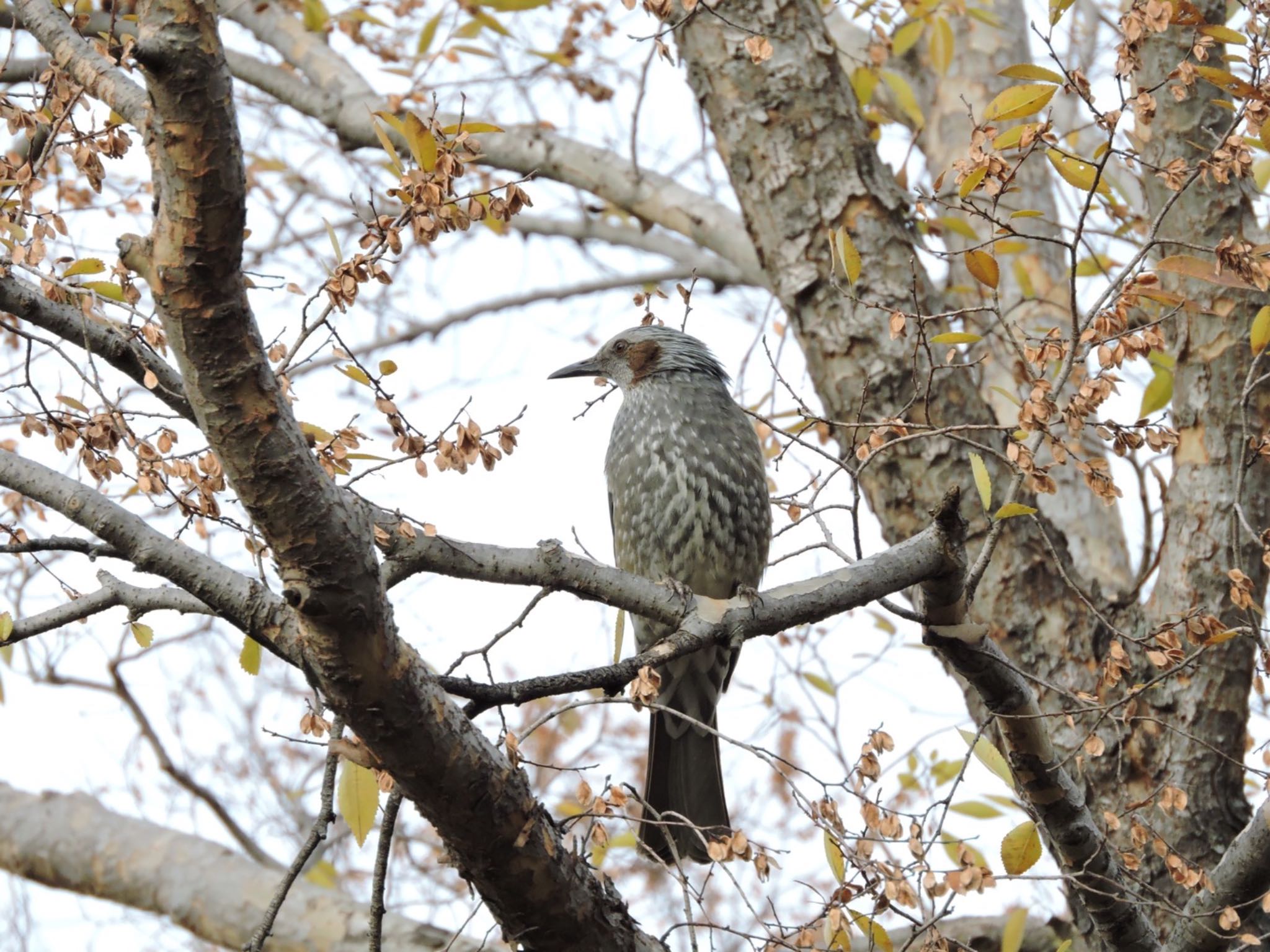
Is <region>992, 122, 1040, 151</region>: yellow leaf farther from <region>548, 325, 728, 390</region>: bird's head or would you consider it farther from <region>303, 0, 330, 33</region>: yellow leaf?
<region>303, 0, 330, 33</region>: yellow leaf

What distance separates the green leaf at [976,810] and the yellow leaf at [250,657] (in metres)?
2.34

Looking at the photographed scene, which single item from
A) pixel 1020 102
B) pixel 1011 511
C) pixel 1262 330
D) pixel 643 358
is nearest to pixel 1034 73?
pixel 1020 102

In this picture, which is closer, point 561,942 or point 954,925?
point 561,942

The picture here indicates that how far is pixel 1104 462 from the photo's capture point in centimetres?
247

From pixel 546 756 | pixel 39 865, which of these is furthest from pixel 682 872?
pixel 546 756

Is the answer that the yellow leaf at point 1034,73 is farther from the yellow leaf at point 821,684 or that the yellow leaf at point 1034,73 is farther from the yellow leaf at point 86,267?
the yellow leaf at point 821,684

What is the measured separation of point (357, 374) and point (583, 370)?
99.7 inches

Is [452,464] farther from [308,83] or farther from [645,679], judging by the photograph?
[308,83]

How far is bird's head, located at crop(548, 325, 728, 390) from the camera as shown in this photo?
4.50 meters

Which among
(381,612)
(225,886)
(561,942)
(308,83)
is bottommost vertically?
(561,942)

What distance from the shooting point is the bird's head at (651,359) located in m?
4.50

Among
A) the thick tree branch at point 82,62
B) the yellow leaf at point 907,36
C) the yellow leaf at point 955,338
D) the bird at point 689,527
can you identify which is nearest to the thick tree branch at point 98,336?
the thick tree branch at point 82,62

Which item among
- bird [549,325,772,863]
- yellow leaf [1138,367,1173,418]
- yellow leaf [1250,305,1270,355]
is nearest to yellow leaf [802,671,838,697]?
bird [549,325,772,863]

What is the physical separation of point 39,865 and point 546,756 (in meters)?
2.15
